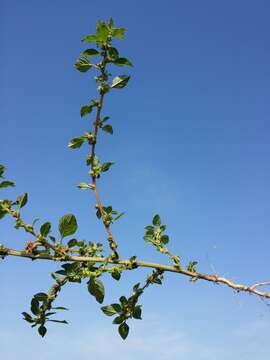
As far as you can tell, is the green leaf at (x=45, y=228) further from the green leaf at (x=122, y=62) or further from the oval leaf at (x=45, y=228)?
the green leaf at (x=122, y=62)

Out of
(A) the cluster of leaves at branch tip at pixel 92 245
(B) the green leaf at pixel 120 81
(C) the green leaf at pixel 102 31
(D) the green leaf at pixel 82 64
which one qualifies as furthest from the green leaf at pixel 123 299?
(C) the green leaf at pixel 102 31

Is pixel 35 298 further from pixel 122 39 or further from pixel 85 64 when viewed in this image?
pixel 122 39

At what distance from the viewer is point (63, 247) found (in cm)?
244

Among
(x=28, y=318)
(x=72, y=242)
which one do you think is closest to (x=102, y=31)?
(x=72, y=242)

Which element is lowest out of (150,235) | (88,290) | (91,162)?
(88,290)

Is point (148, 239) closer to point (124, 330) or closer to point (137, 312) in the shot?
point (137, 312)

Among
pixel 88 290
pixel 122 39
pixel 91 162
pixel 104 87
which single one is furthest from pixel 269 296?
pixel 122 39

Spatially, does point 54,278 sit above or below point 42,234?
below

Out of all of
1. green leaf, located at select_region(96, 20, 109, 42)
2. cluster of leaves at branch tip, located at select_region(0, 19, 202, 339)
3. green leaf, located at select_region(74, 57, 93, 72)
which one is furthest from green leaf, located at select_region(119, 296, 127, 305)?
green leaf, located at select_region(96, 20, 109, 42)

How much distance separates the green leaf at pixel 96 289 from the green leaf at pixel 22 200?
2.07ft

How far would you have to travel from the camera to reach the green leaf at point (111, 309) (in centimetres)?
280

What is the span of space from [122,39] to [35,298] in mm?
1710

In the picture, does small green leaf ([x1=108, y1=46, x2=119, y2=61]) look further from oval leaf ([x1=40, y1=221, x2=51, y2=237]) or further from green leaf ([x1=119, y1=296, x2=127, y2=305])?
green leaf ([x1=119, y1=296, x2=127, y2=305])

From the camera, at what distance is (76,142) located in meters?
2.82
